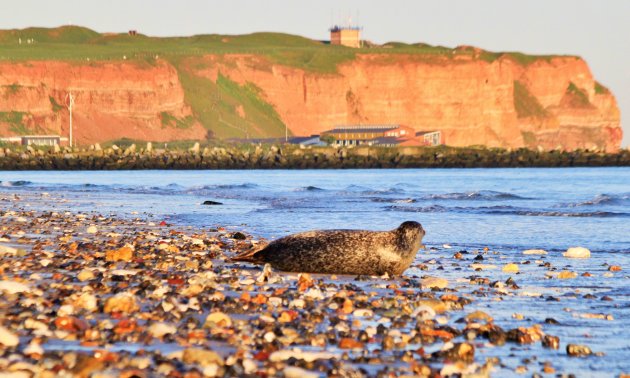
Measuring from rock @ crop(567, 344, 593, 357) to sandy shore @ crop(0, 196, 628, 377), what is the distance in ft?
0.05

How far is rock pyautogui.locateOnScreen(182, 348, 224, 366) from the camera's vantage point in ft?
26.7

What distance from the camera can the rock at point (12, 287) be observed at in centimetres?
1113

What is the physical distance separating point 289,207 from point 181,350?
24488 millimetres

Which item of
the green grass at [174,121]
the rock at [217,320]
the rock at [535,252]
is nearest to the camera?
the rock at [217,320]

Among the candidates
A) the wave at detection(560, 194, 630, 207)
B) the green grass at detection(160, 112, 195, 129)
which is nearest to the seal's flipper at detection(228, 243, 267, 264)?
the wave at detection(560, 194, 630, 207)

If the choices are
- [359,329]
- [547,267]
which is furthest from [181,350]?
[547,267]

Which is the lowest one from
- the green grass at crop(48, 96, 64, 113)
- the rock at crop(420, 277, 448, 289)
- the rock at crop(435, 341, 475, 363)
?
the rock at crop(420, 277, 448, 289)

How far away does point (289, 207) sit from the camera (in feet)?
108

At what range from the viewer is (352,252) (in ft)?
47.1

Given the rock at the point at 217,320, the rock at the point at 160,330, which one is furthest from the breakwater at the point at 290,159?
the rock at the point at 160,330

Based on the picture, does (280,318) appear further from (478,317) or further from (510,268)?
(510,268)

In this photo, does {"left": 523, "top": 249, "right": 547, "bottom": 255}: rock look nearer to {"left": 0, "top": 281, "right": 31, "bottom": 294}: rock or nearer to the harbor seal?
the harbor seal

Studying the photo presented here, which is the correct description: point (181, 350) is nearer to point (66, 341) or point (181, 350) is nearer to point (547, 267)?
point (66, 341)

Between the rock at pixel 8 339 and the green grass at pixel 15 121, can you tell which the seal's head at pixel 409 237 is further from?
the green grass at pixel 15 121
